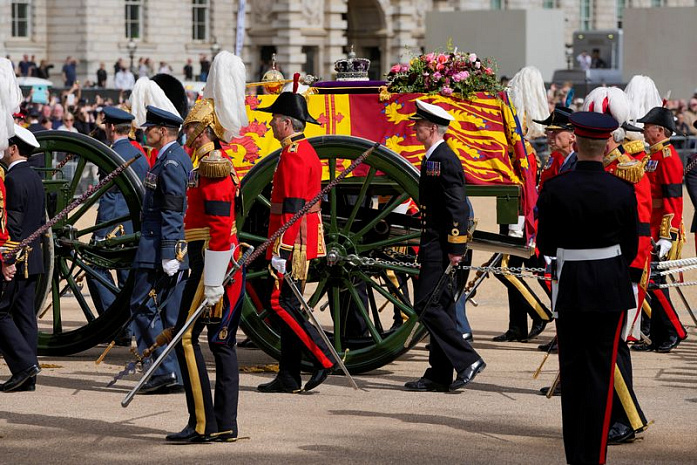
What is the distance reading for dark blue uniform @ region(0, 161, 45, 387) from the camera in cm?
775

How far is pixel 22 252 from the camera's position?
780 centimetres

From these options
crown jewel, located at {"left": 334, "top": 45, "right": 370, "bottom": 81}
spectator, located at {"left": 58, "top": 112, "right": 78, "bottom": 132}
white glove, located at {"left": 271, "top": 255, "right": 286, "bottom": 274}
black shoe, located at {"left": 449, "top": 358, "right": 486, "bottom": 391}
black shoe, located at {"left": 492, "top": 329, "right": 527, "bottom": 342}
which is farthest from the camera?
spectator, located at {"left": 58, "top": 112, "right": 78, "bottom": 132}

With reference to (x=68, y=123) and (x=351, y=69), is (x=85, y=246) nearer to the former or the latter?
(x=351, y=69)

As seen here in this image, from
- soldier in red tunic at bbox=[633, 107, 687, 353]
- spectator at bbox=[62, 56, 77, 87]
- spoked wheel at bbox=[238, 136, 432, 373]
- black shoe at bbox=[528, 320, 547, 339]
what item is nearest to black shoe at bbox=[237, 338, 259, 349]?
spoked wheel at bbox=[238, 136, 432, 373]

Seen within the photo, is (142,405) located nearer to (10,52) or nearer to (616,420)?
(616,420)

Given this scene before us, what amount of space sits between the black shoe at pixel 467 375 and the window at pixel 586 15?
140 ft

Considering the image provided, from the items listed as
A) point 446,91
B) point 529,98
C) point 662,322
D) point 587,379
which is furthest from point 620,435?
point 529,98

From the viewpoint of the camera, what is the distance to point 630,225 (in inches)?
239

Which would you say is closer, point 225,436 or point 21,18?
point 225,436

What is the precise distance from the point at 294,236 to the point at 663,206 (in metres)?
3.00

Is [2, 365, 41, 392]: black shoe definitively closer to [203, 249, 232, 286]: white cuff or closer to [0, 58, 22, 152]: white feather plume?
[0, 58, 22, 152]: white feather plume

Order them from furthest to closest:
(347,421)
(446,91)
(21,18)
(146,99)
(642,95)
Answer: (21,18) → (642,95) → (146,99) → (446,91) → (347,421)

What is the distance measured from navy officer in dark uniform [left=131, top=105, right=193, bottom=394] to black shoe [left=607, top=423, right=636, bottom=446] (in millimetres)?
2407

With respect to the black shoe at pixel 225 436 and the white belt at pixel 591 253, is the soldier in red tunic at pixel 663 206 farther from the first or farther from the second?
the black shoe at pixel 225 436
